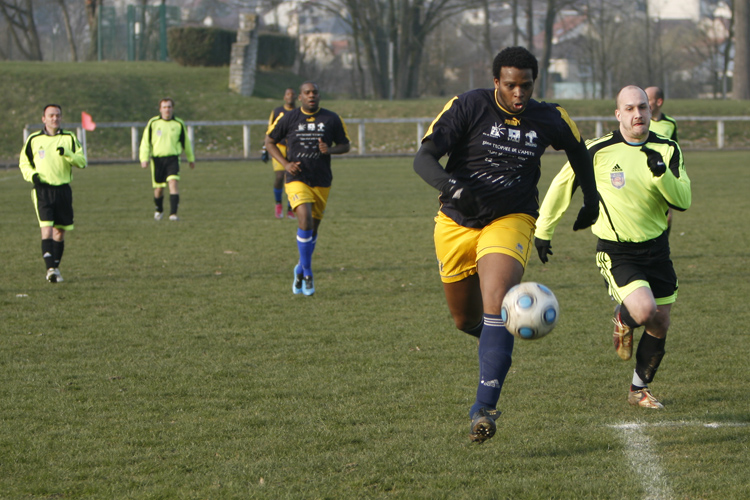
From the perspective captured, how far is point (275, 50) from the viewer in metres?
45.8

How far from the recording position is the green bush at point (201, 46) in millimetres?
42812

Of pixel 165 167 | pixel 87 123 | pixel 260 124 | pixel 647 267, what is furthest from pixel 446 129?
pixel 260 124

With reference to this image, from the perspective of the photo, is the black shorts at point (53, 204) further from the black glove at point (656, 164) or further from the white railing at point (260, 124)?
the white railing at point (260, 124)

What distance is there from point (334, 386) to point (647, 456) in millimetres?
2050

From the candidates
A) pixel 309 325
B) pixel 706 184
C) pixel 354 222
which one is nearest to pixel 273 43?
pixel 706 184

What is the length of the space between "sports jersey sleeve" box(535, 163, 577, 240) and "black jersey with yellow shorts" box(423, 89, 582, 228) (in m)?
0.57

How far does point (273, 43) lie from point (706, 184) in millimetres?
30261

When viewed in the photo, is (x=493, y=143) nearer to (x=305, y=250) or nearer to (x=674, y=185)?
(x=674, y=185)

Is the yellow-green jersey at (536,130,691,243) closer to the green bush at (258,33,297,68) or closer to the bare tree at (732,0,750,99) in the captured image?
the bare tree at (732,0,750,99)

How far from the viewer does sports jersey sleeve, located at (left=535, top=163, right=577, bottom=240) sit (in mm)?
5199

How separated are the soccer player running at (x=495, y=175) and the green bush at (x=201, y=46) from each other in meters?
40.2

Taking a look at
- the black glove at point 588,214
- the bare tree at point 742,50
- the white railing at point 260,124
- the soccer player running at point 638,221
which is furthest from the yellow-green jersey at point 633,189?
the bare tree at point 742,50

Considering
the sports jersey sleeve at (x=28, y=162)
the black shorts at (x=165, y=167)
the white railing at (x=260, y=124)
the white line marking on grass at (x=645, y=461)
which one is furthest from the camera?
the white railing at (x=260, y=124)

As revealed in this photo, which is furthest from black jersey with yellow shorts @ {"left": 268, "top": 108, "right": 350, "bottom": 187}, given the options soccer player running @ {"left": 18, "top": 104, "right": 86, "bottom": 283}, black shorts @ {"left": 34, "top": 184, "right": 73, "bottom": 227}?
black shorts @ {"left": 34, "top": 184, "right": 73, "bottom": 227}
